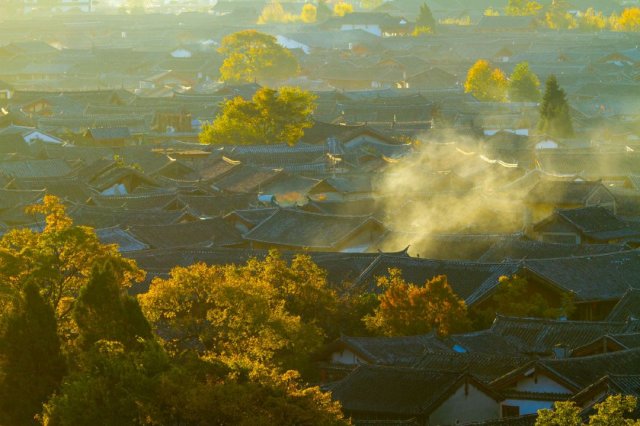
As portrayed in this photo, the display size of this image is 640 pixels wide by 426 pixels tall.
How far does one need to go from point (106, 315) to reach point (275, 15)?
314 feet

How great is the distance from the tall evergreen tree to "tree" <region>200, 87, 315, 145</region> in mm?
33872

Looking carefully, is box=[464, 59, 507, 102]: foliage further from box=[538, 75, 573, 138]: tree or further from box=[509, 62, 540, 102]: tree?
box=[538, 75, 573, 138]: tree

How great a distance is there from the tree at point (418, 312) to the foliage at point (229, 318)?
1849 millimetres

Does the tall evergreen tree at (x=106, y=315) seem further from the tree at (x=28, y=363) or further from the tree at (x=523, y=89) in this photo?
the tree at (x=523, y=89)

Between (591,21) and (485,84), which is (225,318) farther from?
(591,21)

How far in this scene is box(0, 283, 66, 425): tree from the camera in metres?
18.4

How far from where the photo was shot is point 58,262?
21.5 metres

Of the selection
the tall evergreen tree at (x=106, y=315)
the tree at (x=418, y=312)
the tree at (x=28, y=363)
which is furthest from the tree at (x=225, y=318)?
the tree at (x=28, y=363)

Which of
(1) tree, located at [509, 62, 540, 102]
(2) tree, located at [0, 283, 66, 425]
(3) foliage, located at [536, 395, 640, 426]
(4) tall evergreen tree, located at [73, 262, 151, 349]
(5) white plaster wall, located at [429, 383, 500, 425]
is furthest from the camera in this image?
(1) tree, located at [509, 62, 540, 102]

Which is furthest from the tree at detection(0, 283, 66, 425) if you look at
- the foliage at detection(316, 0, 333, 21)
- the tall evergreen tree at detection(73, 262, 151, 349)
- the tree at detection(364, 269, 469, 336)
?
the foliage at detection(316, 0, 333, 21)

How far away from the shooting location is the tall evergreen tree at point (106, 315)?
1909 centimetres

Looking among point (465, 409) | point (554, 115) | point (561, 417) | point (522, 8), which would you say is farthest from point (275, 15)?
A: point (561, 417)

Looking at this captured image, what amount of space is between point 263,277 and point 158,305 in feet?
10.1

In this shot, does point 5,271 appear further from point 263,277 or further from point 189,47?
point 189,47
